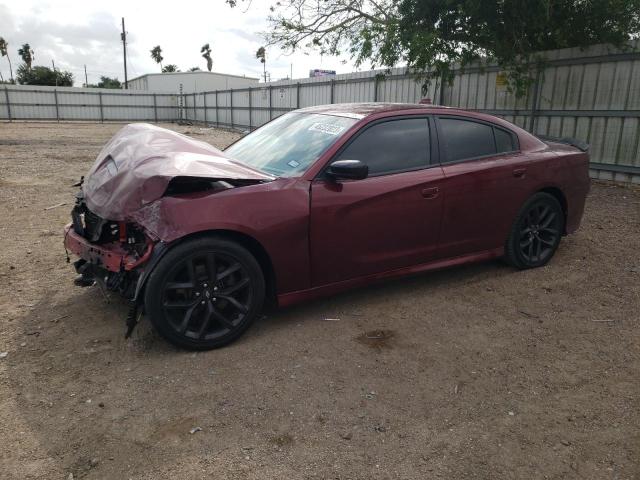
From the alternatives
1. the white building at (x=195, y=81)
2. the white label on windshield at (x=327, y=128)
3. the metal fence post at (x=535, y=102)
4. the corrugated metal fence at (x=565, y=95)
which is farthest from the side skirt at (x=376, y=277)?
the white building at (x=195, y=81)

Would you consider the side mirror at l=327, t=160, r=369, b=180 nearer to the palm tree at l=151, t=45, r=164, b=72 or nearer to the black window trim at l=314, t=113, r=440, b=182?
the black window trim at l=314, t=113, r=440, b=182

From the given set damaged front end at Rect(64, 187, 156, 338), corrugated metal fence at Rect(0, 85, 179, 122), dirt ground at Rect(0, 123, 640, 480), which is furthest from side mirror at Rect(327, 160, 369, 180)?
corrugated metal fence at Rect(0, 85, 179, 122)

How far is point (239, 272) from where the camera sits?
3.39m

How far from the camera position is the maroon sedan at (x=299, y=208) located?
3221mm

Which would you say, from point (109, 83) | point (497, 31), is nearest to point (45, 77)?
point (109, 83)

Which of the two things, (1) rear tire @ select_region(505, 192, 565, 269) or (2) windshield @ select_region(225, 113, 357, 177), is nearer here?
(2) windshield @ select_region(225, 113, 357, 177)

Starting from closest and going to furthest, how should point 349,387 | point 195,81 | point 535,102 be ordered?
point 349,387 < point 535,102 < point 195,81

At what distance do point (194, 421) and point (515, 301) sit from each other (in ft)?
9.37

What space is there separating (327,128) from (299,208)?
871 mm

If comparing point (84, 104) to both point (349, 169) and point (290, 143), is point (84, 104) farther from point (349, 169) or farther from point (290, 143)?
point (349, 169)

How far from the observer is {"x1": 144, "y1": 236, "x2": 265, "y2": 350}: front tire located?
3.16 m

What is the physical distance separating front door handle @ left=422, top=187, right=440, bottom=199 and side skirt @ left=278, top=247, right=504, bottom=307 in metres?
0.59

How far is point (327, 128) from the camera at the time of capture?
401 cm

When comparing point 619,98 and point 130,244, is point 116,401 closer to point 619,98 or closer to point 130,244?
point 130,244
